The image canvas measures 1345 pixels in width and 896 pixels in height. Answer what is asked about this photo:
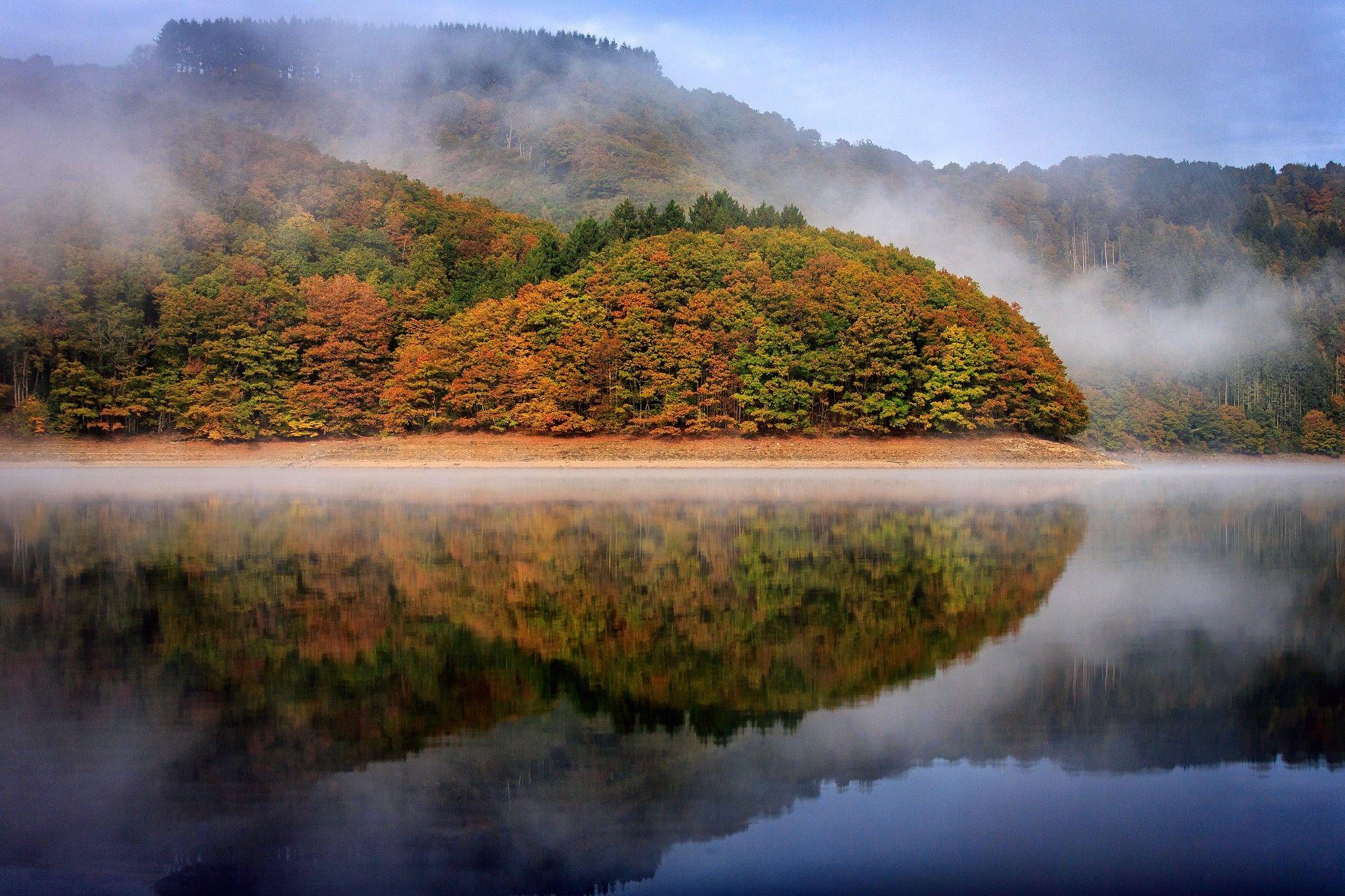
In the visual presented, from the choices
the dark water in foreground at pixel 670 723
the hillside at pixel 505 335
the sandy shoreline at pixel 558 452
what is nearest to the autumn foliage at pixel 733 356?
the hillside at pixel 505 335

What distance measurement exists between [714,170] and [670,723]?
15436 cm

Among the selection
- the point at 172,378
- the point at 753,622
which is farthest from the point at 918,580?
the point at 172,378

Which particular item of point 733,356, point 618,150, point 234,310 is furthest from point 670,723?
point 618,150

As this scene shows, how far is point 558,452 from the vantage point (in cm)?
5856

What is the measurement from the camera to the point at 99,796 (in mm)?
6203

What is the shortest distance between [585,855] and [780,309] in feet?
192

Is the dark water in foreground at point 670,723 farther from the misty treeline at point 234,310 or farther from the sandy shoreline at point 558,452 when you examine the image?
the misty treeline at point 234,310

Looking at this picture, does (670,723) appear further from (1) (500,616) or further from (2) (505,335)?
(2) (505,335)

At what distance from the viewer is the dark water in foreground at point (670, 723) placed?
17.9ft

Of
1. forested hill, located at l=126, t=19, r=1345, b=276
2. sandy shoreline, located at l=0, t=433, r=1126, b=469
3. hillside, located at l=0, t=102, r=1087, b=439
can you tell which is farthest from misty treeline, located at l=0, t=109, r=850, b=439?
→ forested hill, located at l=126, t=19, r=1345, b=276

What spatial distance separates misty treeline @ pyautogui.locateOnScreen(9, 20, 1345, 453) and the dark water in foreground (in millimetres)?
106291

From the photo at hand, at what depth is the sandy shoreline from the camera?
56938 mm

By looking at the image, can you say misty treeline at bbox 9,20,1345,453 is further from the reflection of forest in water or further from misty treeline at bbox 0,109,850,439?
the reflection of forest in water

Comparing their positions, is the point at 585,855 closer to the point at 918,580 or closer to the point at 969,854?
the point at 969,854
